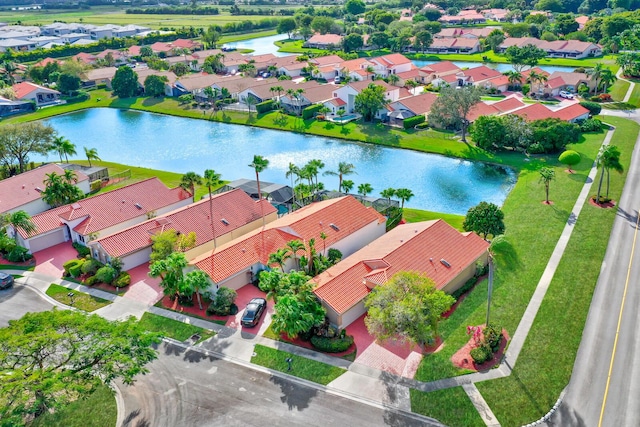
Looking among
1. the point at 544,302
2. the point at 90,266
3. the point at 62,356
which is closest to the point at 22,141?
the point at 90,266

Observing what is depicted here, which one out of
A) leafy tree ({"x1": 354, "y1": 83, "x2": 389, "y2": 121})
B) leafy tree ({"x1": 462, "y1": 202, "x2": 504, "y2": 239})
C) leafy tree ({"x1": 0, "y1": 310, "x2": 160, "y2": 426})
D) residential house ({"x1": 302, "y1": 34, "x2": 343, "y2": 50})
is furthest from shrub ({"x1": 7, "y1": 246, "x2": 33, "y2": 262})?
residential house ({"x1": 302, "y1": 34, "x2": 343, "y2": 50})

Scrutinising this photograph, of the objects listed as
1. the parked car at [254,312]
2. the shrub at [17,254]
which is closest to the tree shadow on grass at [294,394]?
the parked car at [254,312]

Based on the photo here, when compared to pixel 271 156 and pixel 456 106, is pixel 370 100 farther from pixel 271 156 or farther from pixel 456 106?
pixel 271 156

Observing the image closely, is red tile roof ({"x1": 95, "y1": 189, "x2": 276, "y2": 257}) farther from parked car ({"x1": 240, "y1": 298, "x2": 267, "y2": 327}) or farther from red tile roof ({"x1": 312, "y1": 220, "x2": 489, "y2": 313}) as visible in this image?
red tile roof ({"x1": 312, "y1": 220, "x2": 489, "y2": 313})

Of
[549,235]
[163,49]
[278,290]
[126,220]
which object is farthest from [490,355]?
[163,49]

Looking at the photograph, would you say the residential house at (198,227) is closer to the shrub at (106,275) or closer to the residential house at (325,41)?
the shrub at (106,275)

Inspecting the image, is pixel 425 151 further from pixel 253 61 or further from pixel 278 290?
pixel 253 61
